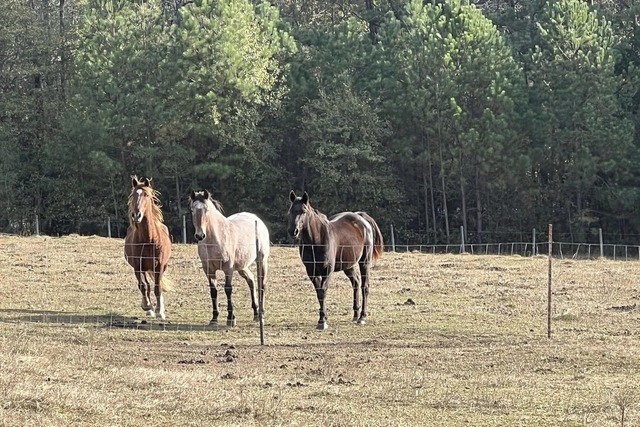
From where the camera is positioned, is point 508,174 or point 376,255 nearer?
point 376,255

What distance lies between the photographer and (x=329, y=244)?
1587 cm

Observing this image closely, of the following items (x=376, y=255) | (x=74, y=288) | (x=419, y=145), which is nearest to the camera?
(x=376, y=255)

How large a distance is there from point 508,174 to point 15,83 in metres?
22.6

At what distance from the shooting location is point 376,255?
685 inches

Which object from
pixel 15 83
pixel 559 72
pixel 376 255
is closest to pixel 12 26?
pixel 15 83

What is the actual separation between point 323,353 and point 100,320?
4.65 meters

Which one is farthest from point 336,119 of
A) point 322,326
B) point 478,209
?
point 322,326

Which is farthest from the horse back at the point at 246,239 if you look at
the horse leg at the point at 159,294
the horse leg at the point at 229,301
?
the horse leg at the point at 159,294

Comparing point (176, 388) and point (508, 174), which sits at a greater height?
point (508, 174)

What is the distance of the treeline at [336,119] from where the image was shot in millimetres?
39156

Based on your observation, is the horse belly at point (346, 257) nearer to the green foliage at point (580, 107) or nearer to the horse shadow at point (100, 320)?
the horse shadow at point (100, 320)

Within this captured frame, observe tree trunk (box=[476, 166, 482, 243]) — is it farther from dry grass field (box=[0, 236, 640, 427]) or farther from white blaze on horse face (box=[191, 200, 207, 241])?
white blaze on horse face (box=[191, 200, 207, 241])

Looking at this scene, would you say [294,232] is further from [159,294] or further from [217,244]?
[159,294]

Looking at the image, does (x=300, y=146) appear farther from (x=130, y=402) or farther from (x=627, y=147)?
(x=130, y=402)
